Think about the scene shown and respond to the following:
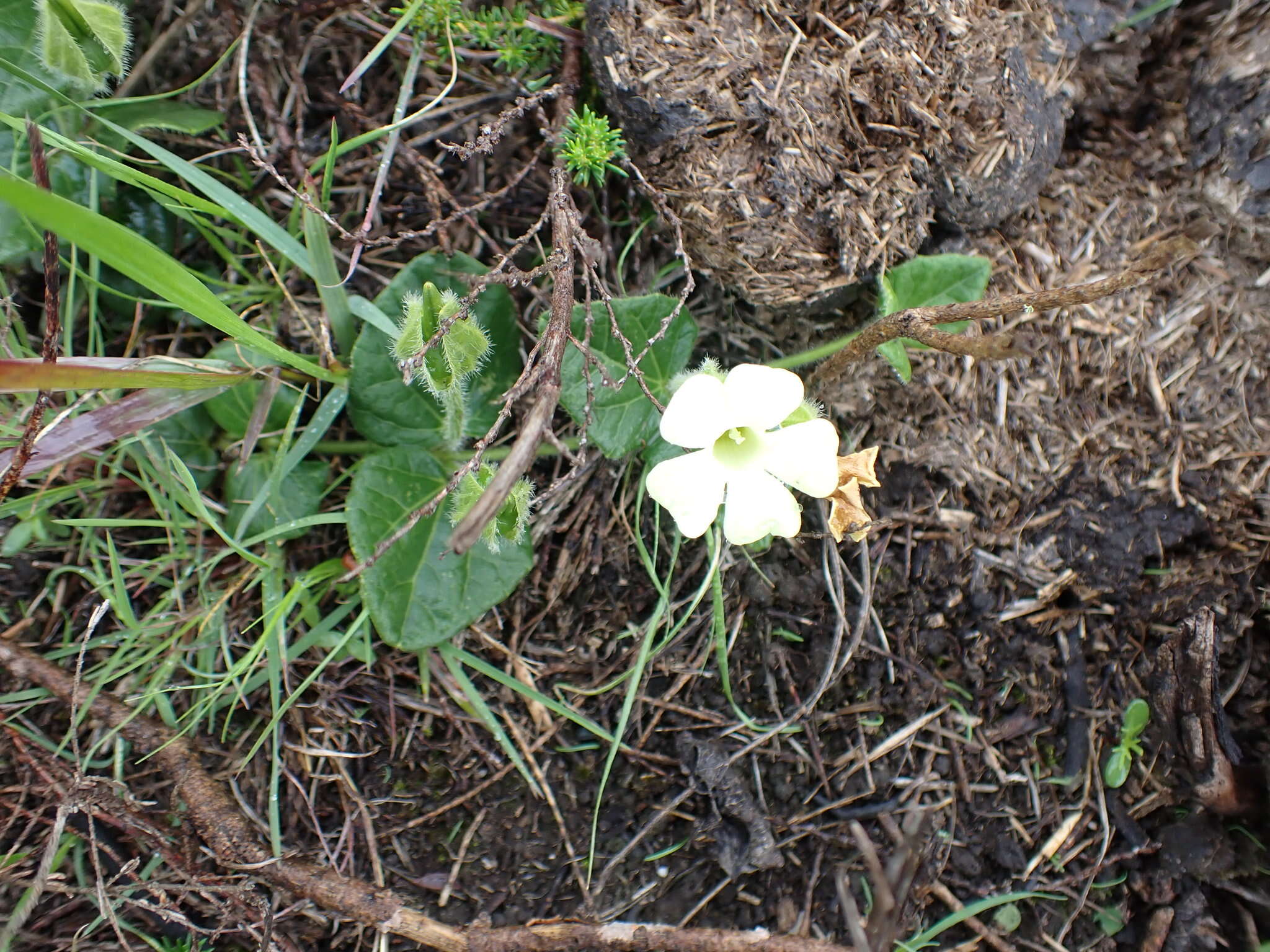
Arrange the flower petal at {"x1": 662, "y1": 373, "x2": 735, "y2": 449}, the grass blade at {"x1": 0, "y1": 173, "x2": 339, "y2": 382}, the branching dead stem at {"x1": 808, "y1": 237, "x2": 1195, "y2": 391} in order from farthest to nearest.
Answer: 1. the flower petal at {"x1": 662, "y1": 373, "x2": 735, "y2": 449}
2. the branching dead stem at {"x1": 808, "y1": 237, "x2": 1195, "y2": 391}
3. the grass blade at {"x1": 0, "y1": 173, "x2": 339, "y2": 382}

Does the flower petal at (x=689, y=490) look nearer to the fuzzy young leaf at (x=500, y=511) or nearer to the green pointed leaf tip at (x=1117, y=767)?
the fuzzy young leaf at (x=500, y=511)

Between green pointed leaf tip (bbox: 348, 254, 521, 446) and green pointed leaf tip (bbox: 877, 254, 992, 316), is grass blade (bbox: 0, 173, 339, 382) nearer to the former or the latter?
green pointed leaf tip (bbox: 348, 254, 521, 446)

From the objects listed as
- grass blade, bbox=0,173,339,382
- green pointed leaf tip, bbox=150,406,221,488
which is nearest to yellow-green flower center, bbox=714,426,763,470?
grass blade, bbox=0,173,339,382

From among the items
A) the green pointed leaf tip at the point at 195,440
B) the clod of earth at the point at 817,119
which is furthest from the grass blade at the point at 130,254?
the clod of earth at the point at 817,119

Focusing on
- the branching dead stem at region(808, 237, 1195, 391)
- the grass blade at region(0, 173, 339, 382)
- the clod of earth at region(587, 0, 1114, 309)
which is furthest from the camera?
the clod of earth at region(587, 0, 1114, 309)

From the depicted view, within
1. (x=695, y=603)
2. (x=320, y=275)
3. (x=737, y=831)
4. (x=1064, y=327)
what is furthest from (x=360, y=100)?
(x=737, y=831)

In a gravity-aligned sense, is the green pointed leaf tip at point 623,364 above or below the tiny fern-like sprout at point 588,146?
A: below
